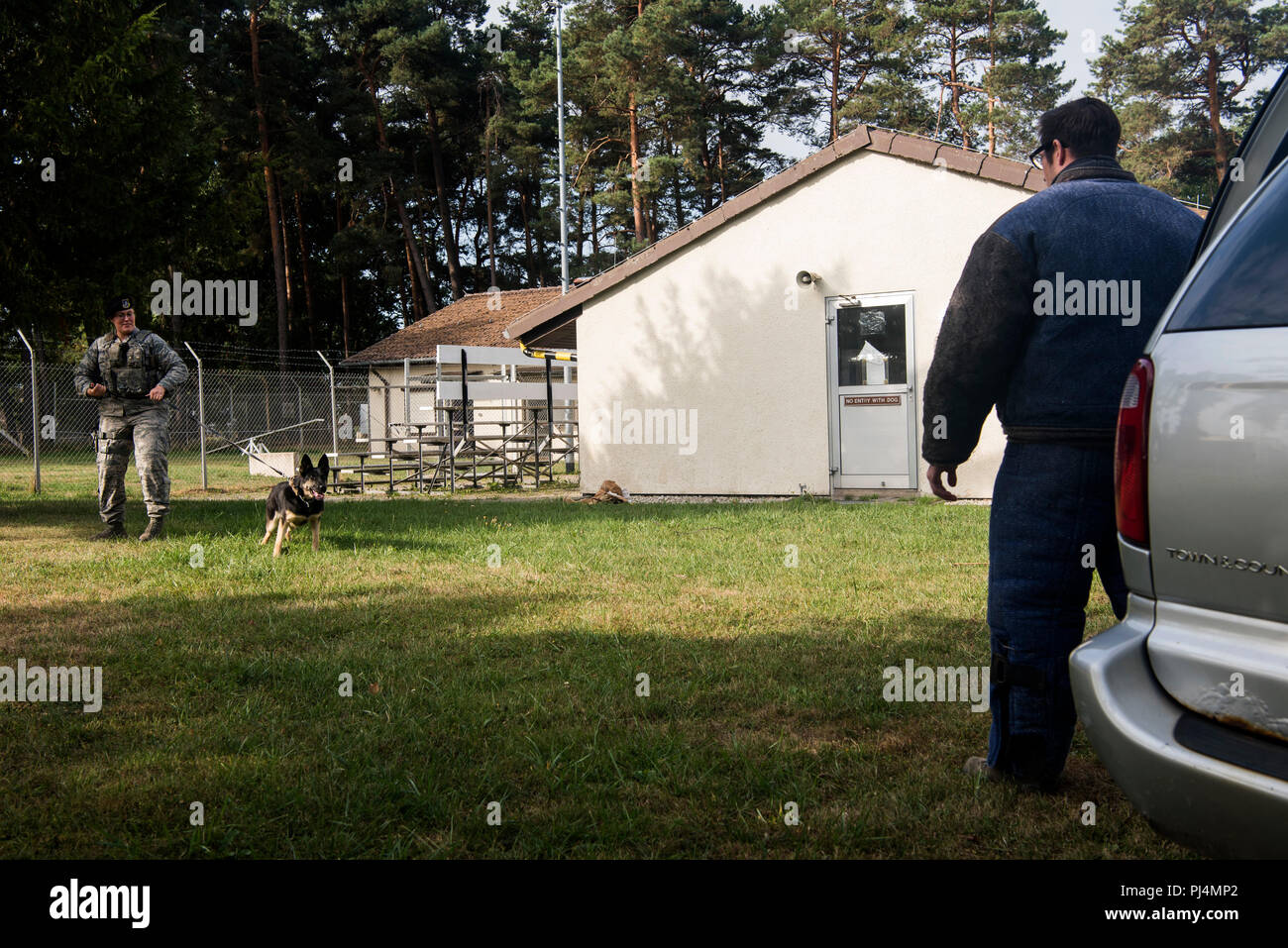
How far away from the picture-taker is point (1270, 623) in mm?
1734

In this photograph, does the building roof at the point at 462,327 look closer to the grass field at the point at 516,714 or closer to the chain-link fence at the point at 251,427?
the chain-link fence at the point at 251,427

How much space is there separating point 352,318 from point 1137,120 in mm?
31873

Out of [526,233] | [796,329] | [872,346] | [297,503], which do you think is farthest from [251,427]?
[297,503]

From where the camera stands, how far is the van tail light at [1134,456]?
200 centimetres

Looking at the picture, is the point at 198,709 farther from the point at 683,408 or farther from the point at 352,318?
the point at 352,318

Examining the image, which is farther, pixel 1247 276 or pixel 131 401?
pixel 131 401

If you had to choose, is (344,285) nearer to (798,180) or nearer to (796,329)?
(798,180)

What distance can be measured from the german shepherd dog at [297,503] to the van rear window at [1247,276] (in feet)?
25.0

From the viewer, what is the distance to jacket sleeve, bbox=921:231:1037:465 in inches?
122

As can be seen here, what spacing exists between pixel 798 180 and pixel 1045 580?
37.0 feet
